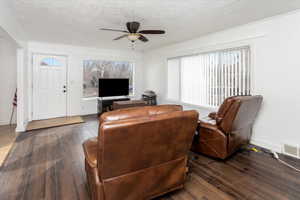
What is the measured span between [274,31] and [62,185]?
4.18m

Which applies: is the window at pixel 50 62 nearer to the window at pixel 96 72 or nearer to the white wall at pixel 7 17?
the window at pixel 96 72

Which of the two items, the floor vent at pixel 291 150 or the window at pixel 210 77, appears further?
the window at pixel 210 77

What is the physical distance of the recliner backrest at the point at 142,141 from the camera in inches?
48.3

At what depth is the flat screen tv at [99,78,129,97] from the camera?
232 inches

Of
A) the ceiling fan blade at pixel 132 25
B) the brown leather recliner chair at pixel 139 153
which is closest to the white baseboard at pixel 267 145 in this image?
the brown leather recliner chair at pixel 139 153

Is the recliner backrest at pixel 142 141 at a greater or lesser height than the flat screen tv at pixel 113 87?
lesser

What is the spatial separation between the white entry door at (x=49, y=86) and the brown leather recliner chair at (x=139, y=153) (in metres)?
4.45

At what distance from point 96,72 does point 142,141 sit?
5.40m

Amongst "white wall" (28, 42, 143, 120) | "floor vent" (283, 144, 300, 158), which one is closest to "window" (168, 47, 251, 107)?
"floor vent" (283, 144, 300, 158)

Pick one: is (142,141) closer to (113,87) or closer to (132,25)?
(132,25)

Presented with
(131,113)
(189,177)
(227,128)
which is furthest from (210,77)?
(131,113)

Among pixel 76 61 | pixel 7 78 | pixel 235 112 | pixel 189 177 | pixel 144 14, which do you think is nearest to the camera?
pixel 189 177

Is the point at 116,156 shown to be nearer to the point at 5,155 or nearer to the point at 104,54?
the point at 5,155

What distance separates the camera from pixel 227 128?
8.08 feet
